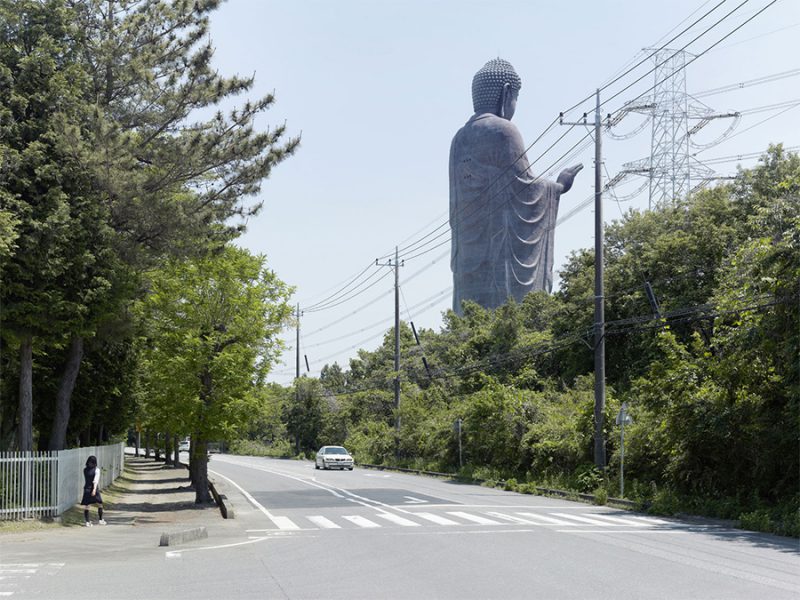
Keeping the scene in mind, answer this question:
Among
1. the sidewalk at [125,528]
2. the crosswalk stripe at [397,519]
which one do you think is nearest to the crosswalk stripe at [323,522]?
the crosswalk stripe at [397,519]

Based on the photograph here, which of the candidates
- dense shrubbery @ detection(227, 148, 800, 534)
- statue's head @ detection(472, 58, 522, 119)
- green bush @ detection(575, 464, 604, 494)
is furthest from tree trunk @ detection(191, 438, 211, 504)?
statue's head @ detection(472, 58, 522, 119)

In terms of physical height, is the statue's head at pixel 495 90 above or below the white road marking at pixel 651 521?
above

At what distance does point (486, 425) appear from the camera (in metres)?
41.6

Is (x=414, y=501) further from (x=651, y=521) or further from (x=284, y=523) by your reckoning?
(x=651, y=521)

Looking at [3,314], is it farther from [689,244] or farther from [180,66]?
[689,244]

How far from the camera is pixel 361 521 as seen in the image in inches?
787

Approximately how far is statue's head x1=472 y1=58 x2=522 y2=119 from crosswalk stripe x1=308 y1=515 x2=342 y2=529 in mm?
88782

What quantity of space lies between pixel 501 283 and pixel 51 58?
82.9m

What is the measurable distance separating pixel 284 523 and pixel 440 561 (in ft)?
26.3

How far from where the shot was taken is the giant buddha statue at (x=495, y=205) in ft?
330

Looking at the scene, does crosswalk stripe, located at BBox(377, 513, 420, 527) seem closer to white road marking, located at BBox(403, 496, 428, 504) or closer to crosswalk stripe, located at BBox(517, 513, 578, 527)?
crosswalk stripe, located at BBox(517, 513, 578, 527)

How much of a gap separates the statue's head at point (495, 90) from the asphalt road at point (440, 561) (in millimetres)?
87356

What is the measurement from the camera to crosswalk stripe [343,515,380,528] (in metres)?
18.9

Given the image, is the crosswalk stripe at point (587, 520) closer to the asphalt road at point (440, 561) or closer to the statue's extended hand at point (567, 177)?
the asphalt road at point (440, 561)
